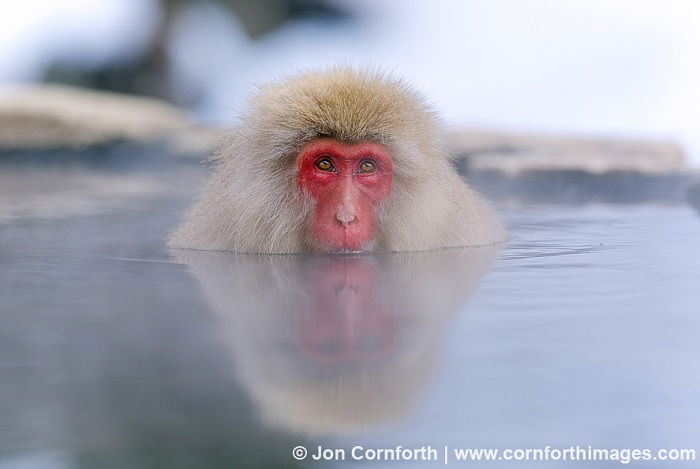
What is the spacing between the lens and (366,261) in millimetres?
3562

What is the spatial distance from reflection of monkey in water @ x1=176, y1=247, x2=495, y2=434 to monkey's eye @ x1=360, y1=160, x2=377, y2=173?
0.35 metres

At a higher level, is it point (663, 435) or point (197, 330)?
point (197, 330)

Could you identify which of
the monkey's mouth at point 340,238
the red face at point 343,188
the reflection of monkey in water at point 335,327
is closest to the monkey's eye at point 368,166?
the red face at point 343,188

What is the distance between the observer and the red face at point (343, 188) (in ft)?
12.0

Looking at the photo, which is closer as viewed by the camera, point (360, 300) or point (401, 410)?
point (401, 410)

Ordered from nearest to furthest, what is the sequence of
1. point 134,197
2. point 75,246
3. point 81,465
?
point 81,465 < point 75,246 < point 134,197

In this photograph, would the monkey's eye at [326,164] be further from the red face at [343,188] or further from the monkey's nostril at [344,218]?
the monkey's nostril at [344,218]

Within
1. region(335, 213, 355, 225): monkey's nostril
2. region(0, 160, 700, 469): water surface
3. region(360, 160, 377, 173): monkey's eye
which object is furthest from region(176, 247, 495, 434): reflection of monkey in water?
region(360, 160, 377, 173): monkey's eye

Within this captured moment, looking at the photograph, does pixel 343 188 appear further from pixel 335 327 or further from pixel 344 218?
pixel 335 327

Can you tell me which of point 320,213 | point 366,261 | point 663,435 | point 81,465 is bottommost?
point 81,465

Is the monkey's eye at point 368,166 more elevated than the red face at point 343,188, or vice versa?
the monkey's eye at point 368,166

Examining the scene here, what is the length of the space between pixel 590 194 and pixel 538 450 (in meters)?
6.04

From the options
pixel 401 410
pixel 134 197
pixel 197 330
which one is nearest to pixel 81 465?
pixel 401 410

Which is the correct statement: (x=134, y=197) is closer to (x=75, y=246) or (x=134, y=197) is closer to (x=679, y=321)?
(x=75, y=246)
